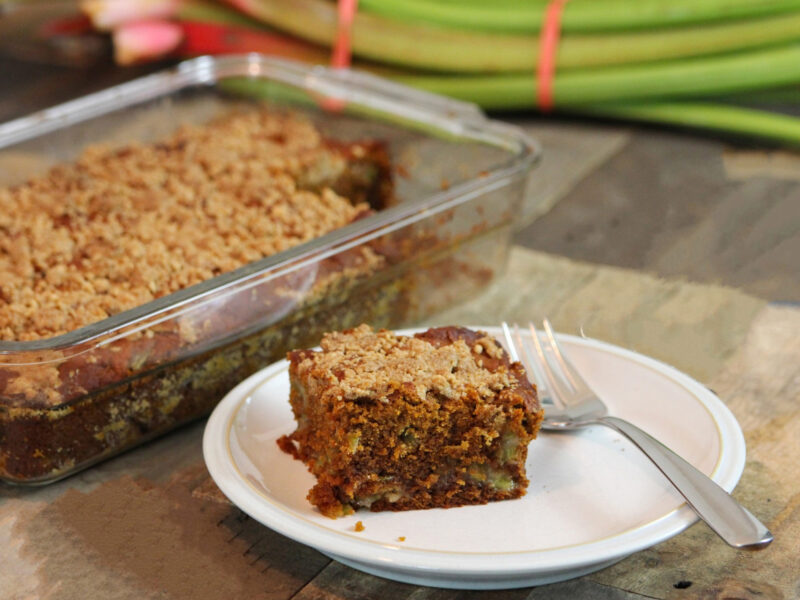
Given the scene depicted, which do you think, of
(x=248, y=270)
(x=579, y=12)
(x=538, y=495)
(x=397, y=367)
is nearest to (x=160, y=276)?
(x=248, y=270)

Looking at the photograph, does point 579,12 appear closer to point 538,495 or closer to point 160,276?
point 160,276

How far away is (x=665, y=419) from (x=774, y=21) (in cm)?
159

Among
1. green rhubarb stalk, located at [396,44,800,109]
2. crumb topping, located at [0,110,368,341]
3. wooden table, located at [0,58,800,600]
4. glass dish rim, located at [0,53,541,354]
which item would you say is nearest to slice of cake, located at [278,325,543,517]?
wooden table, located at [0,58,800,600]

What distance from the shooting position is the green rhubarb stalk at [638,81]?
2525mm

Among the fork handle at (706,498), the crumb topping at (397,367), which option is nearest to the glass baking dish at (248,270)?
the crumb topping at (397,367)

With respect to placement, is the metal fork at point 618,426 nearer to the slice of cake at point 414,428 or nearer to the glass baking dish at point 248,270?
the slice of cake at point 414,428

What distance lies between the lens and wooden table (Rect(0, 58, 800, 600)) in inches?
45.5

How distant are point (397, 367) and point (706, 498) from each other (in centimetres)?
39

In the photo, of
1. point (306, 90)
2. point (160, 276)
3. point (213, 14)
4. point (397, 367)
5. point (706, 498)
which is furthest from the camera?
point (213, 14)

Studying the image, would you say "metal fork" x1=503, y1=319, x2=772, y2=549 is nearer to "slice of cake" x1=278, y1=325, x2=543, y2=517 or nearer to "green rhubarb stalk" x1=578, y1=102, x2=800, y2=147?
"slice of cake" x1=278, y1=325, x2=543, y2=517

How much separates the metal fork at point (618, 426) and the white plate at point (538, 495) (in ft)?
0.08

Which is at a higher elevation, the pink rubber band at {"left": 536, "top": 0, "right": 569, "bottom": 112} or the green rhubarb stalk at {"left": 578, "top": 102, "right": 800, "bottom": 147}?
the pink rubber band at {"left": 536, "top": 0, "right": 569, "bottom": 112}

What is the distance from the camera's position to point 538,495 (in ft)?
3.99

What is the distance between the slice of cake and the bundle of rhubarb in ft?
5.21
